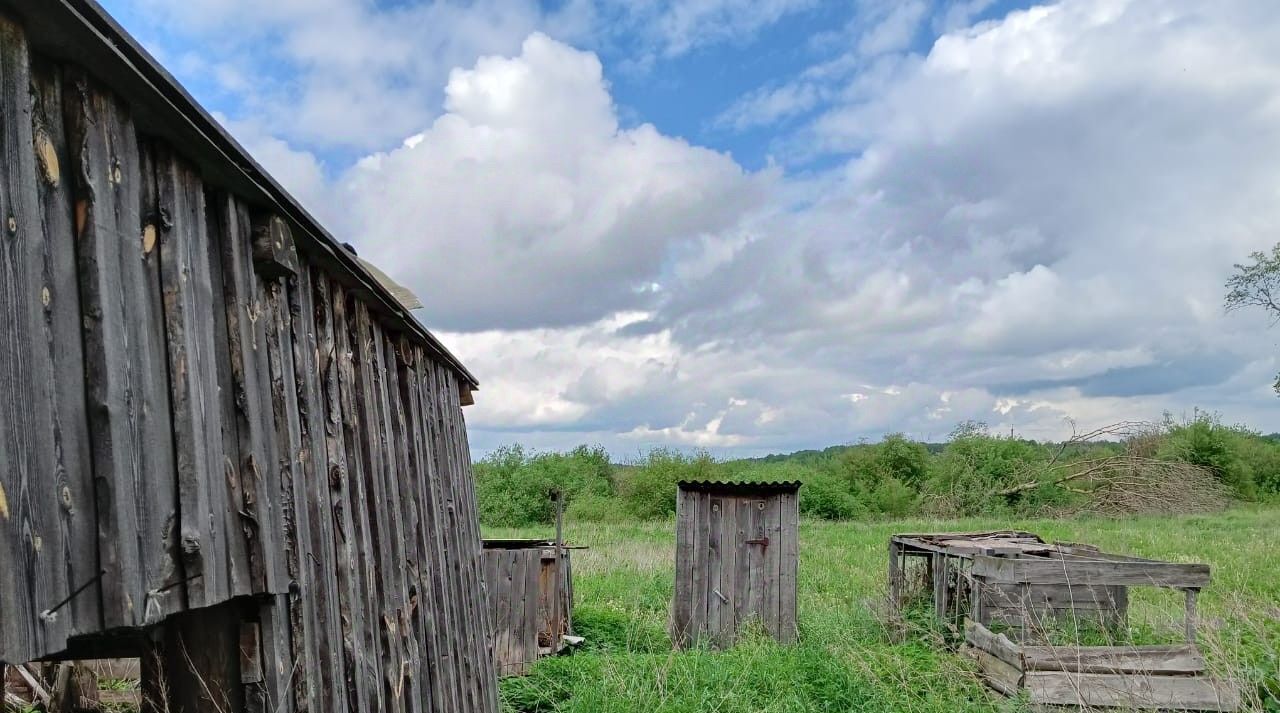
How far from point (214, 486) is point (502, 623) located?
7.90 m

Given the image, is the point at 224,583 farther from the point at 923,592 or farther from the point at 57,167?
the point at 923,592

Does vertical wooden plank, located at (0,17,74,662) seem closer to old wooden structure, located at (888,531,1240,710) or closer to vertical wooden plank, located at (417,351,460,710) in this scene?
vertical wooden plank, located at (417,351,460,710)

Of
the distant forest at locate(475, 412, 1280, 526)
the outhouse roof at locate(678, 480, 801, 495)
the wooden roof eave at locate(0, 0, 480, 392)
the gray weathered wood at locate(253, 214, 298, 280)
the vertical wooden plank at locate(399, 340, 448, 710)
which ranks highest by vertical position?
the wooden roof eave at locate(0, 0, 480, 392)

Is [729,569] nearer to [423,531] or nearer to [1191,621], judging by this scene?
[1191,621]

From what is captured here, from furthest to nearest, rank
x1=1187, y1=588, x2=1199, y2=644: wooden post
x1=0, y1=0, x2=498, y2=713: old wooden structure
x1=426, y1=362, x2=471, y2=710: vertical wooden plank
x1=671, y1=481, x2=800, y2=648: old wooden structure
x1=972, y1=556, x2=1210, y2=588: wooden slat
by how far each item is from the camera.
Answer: x1=671, y1=481, x2=800, y2=648: old wooden structure, x1=972, y1=556, x2=1210, y2=588: wooden slat, x1=1187, y1=588, x2=1199, y2=644: wooden post, x1=426, y1=362, x2=471, y2=710: vertical wooden plank, x1=0, y1=0, x2=498, y2=713: old wooden structure

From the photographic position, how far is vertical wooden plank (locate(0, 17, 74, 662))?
5.44 ft

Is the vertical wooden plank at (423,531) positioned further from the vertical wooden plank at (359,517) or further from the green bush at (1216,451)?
the green bush at (1216,451)

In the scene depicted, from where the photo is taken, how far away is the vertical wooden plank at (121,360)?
75.7 inches

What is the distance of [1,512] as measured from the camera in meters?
1.63

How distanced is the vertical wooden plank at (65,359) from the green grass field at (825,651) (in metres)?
5.52

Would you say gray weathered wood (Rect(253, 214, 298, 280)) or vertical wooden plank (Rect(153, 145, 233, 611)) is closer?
vertical wooden plank (Rect(153, 145, 233, 611))

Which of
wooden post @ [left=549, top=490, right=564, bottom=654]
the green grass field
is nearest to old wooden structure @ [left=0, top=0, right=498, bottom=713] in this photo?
the green grass field

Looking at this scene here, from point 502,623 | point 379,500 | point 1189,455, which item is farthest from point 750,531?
point 1189,455

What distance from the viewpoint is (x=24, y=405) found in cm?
173
